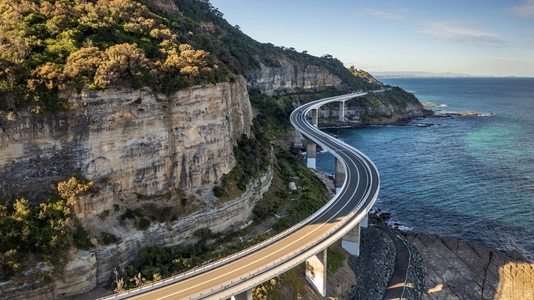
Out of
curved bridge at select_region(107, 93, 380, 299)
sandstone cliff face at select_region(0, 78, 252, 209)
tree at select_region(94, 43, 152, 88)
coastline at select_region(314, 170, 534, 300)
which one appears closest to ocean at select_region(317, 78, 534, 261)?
coastline at select_region(314, 170, 534, 300)

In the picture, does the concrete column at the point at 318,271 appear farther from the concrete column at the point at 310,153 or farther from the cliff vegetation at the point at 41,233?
the concrete column at the point at 310,153

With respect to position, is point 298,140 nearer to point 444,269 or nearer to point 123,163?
point 444,269

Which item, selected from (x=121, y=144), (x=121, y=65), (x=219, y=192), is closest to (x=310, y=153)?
(x=219, y=192)

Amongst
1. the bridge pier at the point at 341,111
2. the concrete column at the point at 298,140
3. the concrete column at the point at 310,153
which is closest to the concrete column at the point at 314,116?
the bridge pier at the point at 341,111

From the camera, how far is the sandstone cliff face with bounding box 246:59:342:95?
432 feet

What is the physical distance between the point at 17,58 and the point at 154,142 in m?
14.2

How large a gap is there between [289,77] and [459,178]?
8947 centimetres

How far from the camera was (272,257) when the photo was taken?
36.4m

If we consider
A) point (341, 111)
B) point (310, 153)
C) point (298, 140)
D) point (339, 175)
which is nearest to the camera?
point (339, 175)

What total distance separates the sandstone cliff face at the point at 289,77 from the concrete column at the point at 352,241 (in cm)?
8342

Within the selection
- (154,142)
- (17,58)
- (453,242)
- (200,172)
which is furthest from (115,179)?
(453,242)

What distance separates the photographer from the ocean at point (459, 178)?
5712 centimetres

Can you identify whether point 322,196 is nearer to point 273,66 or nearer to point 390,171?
point 390,171

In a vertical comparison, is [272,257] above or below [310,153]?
below
